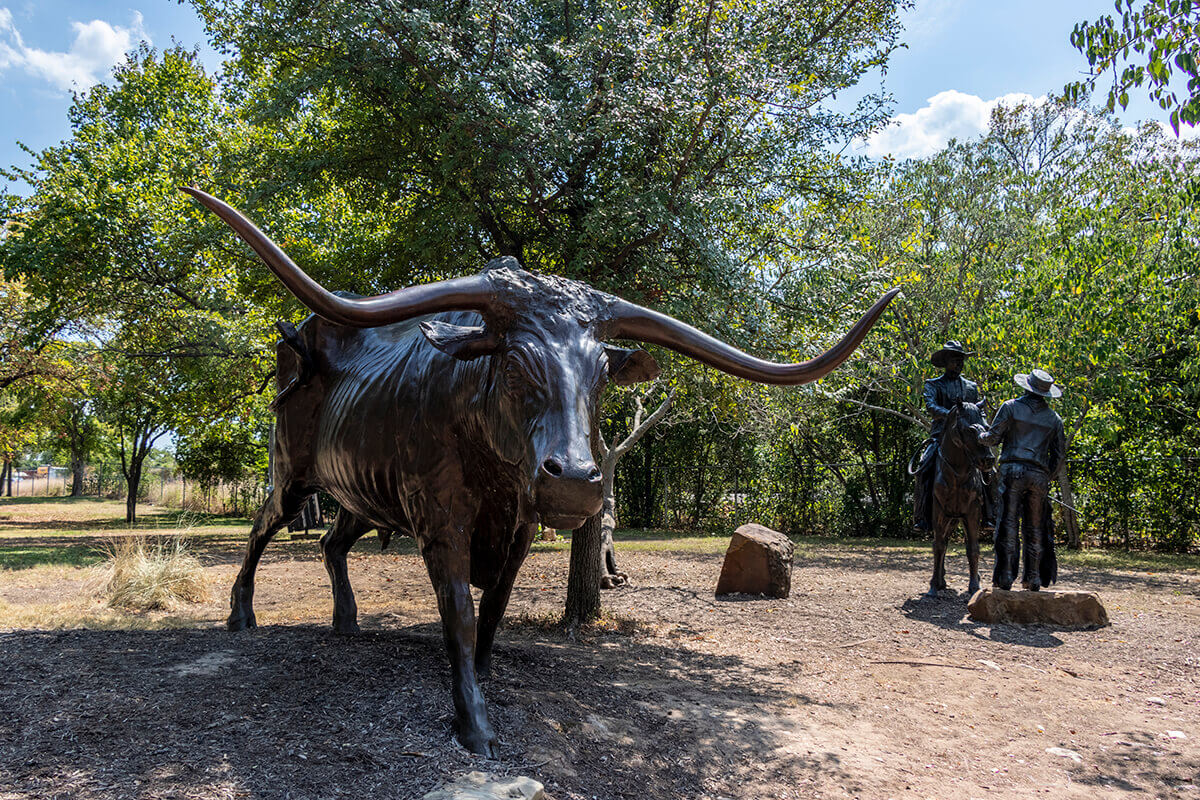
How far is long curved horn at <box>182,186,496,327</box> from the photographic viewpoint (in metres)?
2.64

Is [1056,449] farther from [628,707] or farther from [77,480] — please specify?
[77,480]

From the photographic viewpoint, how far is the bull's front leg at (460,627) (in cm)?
318

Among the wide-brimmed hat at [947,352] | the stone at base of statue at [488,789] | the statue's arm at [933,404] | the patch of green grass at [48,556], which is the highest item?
the wide-brimmed hat at [947,352]

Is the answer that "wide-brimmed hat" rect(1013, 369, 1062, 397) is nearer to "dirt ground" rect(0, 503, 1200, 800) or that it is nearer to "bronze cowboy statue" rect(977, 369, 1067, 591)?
"bronze cowboy statue" rect(977, 369, 1067, 591)

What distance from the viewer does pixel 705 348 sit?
11.1 feet

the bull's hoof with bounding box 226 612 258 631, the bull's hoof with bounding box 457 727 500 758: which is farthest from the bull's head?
the bull's hoof with bounding box 226 612 258 631

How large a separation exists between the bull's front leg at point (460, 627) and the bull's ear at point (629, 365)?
98cm

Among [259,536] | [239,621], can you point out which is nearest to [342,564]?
[259,536]

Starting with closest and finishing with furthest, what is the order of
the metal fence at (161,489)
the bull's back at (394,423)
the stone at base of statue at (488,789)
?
the stone at base of statue at (488,789) → the bull's back at (394,423) → the metal fence at (161,489)

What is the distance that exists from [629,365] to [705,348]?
344 mm

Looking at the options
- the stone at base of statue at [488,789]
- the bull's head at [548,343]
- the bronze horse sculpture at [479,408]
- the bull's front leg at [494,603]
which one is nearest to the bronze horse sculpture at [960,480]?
the bronze horse sculpture at [479,408]

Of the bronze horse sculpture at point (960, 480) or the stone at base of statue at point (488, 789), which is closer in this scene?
the stone at base of statue at point (488, 789)

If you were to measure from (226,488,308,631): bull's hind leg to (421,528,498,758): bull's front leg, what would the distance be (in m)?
2.19

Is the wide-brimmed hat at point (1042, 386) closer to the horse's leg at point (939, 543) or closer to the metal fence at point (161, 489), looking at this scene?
the horse's leg at point (939, 543)
